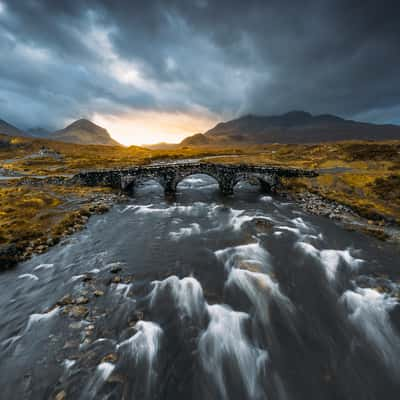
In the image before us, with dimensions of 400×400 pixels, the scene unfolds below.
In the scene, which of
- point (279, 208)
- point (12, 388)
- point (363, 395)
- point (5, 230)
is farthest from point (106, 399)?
point (279, 208)

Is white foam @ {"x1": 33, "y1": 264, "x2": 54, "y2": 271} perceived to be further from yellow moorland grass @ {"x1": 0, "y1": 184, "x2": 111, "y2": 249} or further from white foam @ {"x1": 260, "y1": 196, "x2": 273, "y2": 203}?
white foam @ {"x1": 260, "y1": 196, "x2": 273, "y2": 203}

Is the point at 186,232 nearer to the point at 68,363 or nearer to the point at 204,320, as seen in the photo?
the point at 204,320

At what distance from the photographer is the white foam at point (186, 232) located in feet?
73.4

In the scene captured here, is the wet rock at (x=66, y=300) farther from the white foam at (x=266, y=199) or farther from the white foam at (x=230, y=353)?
the white foam at (x=266, y=199)

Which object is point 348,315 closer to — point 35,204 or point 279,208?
point 279,208

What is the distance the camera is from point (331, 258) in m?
18.2

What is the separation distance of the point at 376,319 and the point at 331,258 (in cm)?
655

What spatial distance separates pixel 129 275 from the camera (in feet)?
50.9

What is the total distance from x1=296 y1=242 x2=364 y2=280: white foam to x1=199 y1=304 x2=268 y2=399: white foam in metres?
9.30

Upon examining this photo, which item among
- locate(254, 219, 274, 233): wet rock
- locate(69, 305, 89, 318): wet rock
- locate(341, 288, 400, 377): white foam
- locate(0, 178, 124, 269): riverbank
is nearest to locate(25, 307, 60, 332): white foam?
locate(69, 305, 89, 318): wet rock

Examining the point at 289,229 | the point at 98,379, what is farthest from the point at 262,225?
the point at 98,379

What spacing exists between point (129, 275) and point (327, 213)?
1053 inches

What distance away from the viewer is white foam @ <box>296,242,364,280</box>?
16.8 meters

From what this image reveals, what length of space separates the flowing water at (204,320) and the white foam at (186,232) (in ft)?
3.55
